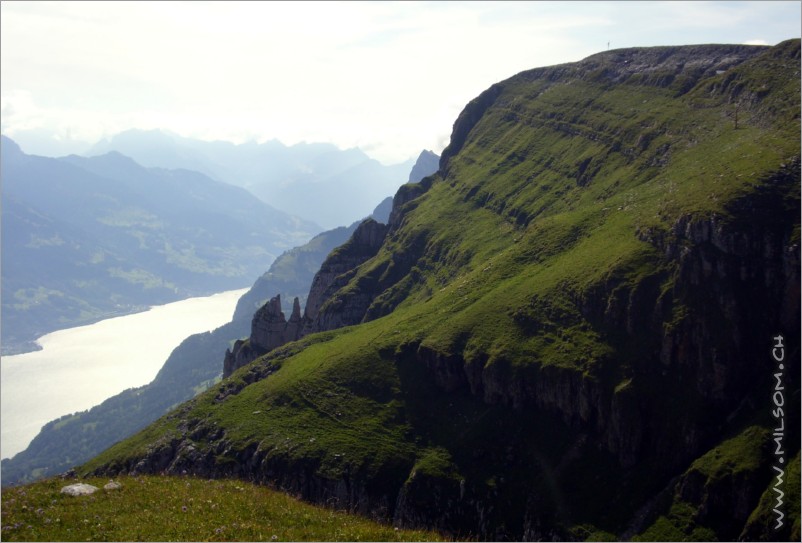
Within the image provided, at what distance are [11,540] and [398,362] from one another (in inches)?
5074

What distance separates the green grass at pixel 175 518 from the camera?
37.3 m

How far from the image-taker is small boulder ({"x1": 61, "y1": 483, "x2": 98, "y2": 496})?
141 ft

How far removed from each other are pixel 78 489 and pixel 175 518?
30.4 feet

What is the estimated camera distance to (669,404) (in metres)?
127

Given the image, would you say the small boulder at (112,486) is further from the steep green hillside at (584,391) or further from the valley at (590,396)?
the steep green hillside at (584,391)

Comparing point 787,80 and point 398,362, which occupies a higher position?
point 787,80

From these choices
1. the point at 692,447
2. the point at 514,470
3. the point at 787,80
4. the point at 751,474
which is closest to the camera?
the point at 751,474

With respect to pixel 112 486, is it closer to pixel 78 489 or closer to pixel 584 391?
pixel 78 489

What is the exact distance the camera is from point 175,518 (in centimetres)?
3906

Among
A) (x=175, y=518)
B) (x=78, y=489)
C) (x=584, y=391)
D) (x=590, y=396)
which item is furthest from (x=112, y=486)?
(x=590, y=396)

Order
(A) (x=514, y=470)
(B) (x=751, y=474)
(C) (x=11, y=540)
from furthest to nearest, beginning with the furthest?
(A) (x=514, y=470) → (B) (x=751, y=474) → (C) (x=11, y=540)

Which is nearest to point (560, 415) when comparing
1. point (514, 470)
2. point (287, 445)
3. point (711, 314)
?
point (514, 470)

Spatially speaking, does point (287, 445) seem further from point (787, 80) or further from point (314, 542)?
point (787, 80)

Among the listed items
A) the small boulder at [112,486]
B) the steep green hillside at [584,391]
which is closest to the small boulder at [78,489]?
the small boulder at [112,486]
